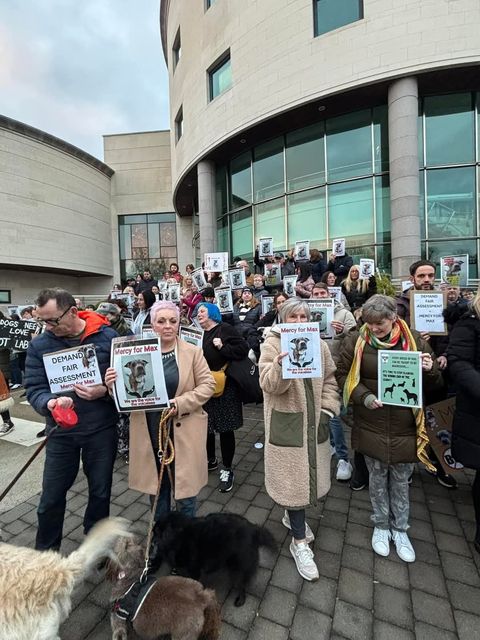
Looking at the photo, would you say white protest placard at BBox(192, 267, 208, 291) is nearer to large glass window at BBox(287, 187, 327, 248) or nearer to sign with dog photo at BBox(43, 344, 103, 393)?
sign with dog photo at BBox(43, 344, 103, 393)

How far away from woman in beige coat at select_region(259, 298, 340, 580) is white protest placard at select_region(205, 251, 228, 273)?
19.9 ft

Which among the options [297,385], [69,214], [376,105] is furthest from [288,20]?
[69,214]

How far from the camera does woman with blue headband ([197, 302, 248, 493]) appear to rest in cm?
379

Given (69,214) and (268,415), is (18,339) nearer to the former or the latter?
(268,415)

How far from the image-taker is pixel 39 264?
965 inches

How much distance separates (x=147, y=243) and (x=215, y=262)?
76.5ft

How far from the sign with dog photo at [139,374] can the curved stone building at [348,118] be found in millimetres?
10556

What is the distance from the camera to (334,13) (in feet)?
36.9

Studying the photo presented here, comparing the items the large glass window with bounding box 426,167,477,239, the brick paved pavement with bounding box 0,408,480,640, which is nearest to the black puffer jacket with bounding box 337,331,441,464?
the brick paved pavement with bounding box 0,408,480,640

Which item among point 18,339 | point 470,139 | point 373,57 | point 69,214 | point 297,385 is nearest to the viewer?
point 297,385

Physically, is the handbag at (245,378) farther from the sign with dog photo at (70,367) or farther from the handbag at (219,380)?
the sign with dog photo at (70,367)

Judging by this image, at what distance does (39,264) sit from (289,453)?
2745cm

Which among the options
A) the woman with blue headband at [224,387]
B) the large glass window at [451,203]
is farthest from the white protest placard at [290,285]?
the large glass window at [451,203]

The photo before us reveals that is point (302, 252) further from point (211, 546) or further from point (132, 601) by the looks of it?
point (132, 601)
